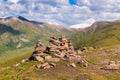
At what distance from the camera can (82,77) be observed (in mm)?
199375

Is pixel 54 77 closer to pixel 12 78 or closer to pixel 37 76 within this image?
pixel 37 76

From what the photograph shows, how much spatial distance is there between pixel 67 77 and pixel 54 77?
26.0 feet

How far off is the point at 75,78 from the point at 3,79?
43.9 metres

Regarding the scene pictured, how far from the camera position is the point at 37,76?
198875 millimetres

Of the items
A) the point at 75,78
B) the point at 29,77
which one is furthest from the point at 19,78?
the point at 75,78

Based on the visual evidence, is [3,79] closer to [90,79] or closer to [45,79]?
[45,79]

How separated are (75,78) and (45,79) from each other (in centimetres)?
1860

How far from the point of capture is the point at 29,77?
634 ft

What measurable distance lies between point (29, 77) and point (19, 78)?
19.6 feet

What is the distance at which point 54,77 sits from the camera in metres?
198

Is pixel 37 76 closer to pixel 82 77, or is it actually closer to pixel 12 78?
pixel 12 78

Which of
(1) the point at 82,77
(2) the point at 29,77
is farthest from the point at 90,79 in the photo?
(2) the point at 29,77

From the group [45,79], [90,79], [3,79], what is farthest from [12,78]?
[90,79]

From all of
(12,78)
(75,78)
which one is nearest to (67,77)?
(75,78)
